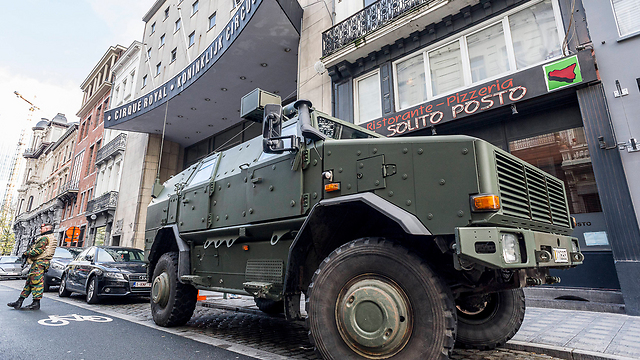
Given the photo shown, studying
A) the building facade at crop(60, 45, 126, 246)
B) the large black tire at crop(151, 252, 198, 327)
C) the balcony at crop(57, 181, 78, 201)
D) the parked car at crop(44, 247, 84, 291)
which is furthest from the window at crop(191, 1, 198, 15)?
the balcony at crop(57, 181, 78, 201)

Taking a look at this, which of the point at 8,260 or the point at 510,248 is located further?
the point at 8,260

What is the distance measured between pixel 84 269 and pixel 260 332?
22.6 feet

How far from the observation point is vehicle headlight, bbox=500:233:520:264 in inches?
106

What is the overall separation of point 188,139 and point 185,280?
2101 cm

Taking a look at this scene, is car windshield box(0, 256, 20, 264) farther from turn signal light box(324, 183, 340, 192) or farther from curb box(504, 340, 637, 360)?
curb box(504, 340, 637, 360)

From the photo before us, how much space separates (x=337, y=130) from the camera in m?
4.63

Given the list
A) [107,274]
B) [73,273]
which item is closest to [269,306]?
[107,274]

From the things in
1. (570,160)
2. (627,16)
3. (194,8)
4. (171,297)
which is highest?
(194,8)

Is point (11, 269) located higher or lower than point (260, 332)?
higher

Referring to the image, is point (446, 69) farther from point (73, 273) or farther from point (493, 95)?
point (73, 273)

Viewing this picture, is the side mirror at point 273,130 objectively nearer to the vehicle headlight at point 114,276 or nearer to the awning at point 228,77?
the vehicle headlight at point 114,276

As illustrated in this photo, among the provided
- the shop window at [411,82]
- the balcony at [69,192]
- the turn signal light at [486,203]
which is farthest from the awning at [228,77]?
the balcony at [69,192]

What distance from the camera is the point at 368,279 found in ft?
10.0

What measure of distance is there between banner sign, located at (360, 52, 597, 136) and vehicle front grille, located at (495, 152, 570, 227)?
4.78m
